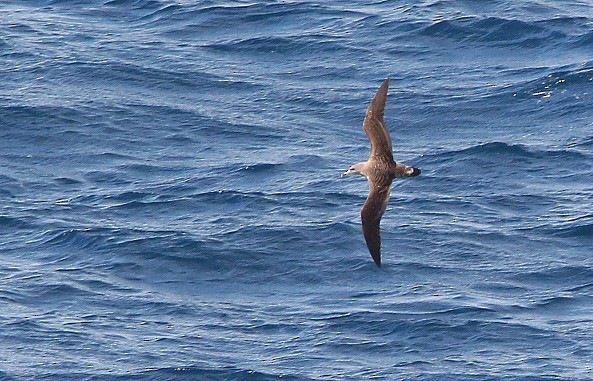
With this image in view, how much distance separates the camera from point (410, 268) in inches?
991

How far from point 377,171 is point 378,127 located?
1.84 ft

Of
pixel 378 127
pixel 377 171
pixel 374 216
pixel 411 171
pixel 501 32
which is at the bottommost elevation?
pixel 501 32

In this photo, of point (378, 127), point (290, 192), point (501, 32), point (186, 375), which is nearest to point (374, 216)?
point (378, 127)

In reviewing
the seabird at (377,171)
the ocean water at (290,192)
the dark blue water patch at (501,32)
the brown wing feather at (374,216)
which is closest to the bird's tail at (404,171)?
the seabird at (377,171)

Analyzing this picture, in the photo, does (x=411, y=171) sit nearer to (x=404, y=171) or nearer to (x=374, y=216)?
(x=404, y=171)

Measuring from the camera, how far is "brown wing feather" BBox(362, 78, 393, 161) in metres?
20.4

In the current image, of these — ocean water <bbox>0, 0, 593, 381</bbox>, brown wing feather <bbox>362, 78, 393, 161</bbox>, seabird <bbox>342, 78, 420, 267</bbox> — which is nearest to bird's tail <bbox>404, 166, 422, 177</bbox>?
seabird <bbox>342, 78, 420, 267</bbox>

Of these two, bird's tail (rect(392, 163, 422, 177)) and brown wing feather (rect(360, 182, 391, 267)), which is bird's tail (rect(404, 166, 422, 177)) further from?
brown wing feather (rect(360, 182, 391, 267))

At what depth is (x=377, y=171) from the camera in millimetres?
20406

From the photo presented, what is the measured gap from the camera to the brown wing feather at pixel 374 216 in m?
19.8

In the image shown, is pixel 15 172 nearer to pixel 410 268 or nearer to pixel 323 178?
pixel 323 178

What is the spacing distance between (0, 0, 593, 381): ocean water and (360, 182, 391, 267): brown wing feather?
3091 millimetres

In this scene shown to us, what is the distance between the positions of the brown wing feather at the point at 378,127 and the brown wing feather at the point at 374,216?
476 millimetres

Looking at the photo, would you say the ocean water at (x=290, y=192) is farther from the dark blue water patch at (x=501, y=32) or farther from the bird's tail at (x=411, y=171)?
the bird's tail at (x=411, y=171)
